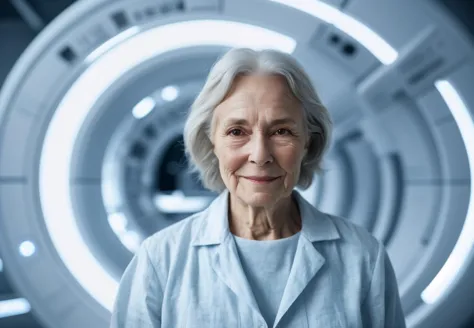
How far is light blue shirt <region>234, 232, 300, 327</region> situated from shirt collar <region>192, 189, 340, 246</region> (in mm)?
73

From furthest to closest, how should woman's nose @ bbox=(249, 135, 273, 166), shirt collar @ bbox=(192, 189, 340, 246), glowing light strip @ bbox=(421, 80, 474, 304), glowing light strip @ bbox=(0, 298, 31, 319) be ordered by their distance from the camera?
glowing light strip @ bbox=(421, 80, 474, 304) < glowing light strip @ bbox=(0, 298, 31, 319) < shirt collar @ bbox=(192, 189, 340, 246) < woman's nose @ bbox=(249, 135, 273, 166)

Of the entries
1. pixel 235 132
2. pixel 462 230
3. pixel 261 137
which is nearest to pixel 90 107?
pixel 235 132

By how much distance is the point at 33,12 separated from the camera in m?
2.39

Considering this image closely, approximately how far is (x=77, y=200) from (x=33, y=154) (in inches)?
16.2

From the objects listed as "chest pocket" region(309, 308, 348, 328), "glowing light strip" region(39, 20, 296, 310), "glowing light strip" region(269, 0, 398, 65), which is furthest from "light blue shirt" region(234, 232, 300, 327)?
"glowing light strip" region(269, 0, 398, 65)

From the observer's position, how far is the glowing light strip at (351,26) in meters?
2.47

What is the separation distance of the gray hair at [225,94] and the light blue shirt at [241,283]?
188 mm

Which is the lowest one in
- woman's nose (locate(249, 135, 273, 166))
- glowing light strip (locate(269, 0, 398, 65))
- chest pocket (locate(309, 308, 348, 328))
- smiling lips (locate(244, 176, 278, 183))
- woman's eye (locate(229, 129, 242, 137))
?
chest pocket (locate(309, 308, 348, 328))

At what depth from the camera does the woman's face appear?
74.0 inches

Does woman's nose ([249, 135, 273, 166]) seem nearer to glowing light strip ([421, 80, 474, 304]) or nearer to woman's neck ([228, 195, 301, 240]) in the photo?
woman's neck ([228, 195, 301, 240])

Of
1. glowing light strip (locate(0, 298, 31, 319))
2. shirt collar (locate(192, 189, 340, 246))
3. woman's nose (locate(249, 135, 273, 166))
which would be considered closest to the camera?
woman's nose (locate(249, 135, 273, 166))

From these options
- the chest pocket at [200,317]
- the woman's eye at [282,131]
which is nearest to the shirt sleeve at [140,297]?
the chest pocket at [200,317]

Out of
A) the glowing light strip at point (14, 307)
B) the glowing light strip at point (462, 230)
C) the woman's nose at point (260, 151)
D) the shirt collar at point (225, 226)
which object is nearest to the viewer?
the woman's nose at point (260, 151)

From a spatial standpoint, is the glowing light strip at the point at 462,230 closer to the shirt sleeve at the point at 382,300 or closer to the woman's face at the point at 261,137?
the shirt sleeve at the point at 382,300
